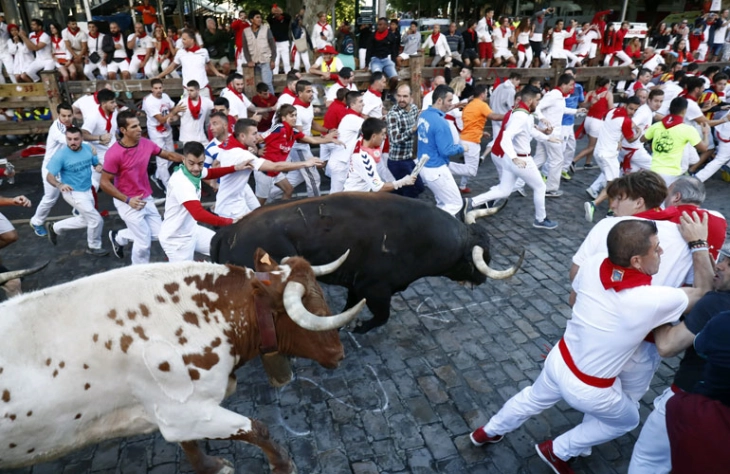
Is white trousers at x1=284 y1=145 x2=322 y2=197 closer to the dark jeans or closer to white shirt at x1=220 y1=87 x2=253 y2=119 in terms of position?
the dark jeans

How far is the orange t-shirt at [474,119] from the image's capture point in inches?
364

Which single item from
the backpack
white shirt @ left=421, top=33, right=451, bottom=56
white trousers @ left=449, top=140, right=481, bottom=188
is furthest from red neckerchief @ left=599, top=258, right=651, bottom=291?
white shirt @ left=421, top=33, right=451, bottom=56

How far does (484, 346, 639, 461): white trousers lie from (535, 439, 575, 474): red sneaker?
71mm

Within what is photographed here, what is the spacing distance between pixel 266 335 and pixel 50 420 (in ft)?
4.41

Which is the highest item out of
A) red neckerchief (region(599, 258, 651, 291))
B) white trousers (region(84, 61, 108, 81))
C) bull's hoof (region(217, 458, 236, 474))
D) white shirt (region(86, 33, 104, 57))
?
white shirt (region(86, 33, 104, 57))

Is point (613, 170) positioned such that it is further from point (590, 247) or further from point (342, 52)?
point (342, 52)

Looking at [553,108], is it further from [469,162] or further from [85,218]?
[85,218]

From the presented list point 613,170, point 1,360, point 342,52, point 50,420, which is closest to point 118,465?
point 50,420

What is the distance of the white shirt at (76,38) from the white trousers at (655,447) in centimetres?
1487

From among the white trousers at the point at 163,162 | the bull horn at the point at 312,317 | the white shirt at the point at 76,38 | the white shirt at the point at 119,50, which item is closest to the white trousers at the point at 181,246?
the bull horn at the point at 312,317

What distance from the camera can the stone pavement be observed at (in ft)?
12.8

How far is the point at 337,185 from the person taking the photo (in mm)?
8711

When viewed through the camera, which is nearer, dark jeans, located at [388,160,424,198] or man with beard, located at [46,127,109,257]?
man with beard, located at [46,127,109,257]

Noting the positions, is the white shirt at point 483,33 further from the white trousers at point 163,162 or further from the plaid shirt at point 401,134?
the white trousers at point 163,162
